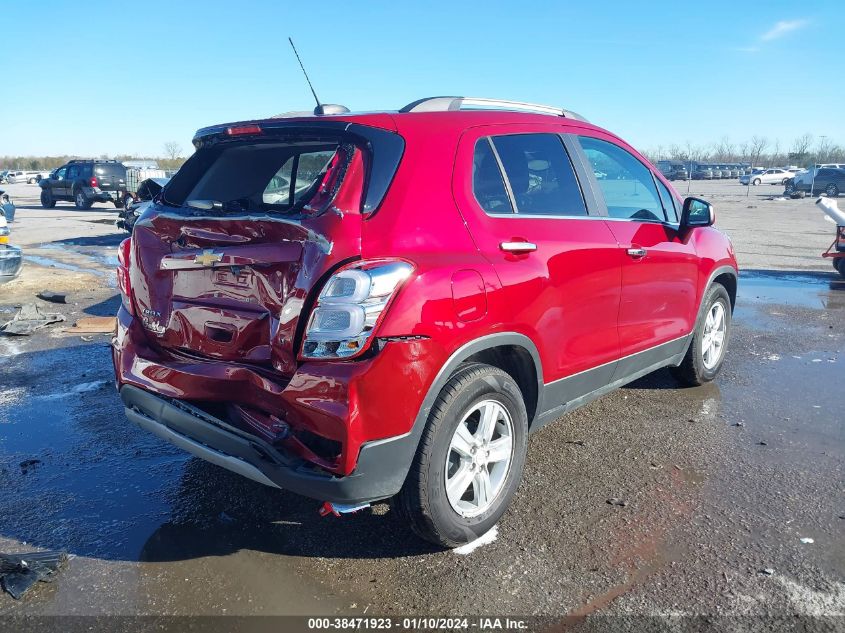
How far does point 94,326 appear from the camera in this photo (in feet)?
24.1

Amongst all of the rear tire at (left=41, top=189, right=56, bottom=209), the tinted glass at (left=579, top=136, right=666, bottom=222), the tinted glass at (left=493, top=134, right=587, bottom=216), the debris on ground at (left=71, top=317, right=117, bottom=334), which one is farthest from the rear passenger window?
the rear tire at (left=41, top=189, right=56, bottom=209)

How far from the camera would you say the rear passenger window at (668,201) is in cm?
472

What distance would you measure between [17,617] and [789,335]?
7.05 meters

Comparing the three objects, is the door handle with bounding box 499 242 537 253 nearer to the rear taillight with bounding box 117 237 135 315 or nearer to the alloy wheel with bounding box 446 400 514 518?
the alloy wheel with bounding box 446 400 514 518

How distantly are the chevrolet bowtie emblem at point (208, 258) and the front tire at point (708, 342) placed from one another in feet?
11.7

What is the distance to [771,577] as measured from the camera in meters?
2.94

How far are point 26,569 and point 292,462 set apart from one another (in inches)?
51.6

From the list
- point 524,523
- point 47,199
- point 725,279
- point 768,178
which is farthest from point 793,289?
point 768,178

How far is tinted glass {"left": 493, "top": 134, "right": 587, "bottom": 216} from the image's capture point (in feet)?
11.3

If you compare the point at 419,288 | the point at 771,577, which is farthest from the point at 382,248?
the point at 771,577

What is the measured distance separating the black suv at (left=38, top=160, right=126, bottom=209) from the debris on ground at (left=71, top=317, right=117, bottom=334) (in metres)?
20.5

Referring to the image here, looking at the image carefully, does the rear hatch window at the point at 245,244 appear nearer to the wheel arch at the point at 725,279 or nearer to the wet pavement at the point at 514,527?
the wet pavement at the point at 514,527

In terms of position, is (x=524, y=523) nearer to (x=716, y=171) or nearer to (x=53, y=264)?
(x=53, y=264)

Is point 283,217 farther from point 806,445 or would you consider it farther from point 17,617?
point 806,445
